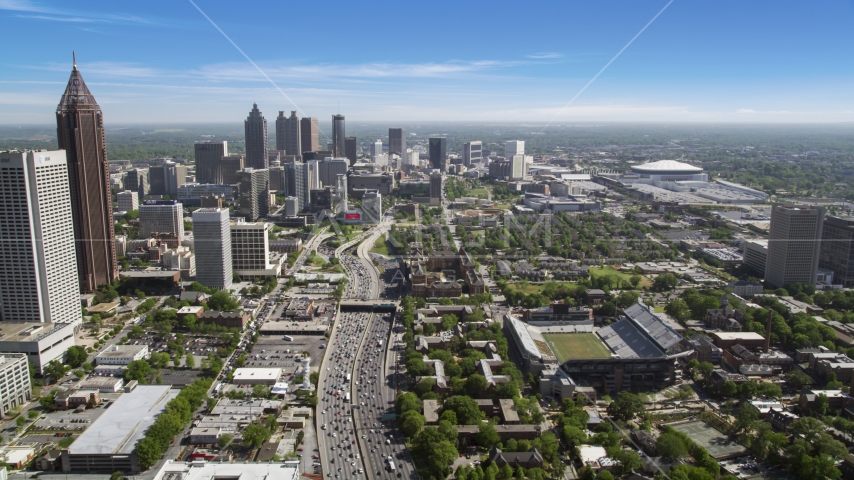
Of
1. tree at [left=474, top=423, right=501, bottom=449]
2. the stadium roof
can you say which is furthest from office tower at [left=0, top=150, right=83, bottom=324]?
the stadium roof

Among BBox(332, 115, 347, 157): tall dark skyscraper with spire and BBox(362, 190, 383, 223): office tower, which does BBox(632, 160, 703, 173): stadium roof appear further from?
BBox(362, 190, 383, 223): office tower

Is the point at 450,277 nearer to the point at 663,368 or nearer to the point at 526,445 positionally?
the point at 663,368

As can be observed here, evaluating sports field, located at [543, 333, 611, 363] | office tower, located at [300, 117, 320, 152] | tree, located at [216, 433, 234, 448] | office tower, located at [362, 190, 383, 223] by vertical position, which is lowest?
sports field, located at [543, 333, 611, 363]

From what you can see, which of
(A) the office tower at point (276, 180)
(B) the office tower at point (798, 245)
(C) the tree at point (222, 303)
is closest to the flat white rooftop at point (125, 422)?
(C) the tree at point (222, 303)

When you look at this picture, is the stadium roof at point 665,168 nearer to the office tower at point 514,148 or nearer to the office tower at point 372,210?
the office tower at point 514,148

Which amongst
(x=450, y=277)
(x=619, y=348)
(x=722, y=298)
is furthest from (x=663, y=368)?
(x=450, y=277)

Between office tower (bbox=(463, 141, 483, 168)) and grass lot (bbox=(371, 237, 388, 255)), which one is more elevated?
office tower (bbox=(463, 141, 483, 168))

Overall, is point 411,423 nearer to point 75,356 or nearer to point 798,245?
point 75,356
